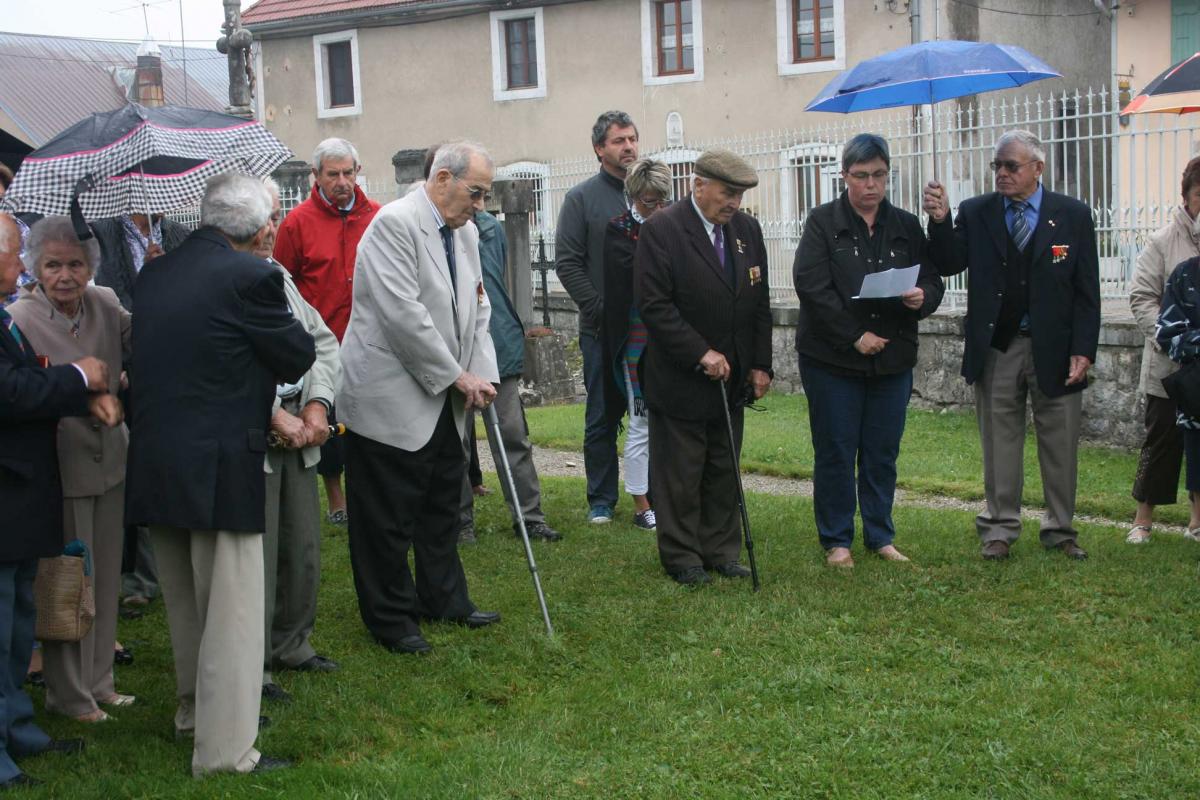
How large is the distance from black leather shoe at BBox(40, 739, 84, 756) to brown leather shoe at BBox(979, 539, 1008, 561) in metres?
4.34

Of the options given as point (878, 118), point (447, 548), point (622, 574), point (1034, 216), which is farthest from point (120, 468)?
point (878, 118)

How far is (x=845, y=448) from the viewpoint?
22.3 feet

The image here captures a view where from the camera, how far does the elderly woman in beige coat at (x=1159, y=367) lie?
697cm

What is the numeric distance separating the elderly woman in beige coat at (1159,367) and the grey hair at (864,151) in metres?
1.65

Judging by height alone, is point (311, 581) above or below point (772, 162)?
below

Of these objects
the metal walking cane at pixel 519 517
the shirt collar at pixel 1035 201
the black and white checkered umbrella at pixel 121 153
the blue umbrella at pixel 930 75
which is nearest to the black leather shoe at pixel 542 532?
the metal walking cane at pixel 519 517

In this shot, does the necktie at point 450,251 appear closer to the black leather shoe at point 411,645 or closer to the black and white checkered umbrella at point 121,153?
the black and white checkered umbrella at point 121,153

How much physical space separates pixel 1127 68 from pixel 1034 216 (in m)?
18.7

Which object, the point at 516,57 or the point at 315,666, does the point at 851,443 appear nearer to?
the point at 315,666

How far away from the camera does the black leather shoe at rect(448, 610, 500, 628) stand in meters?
5.96

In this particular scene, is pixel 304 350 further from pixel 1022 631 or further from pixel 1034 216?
pixel 1034 216

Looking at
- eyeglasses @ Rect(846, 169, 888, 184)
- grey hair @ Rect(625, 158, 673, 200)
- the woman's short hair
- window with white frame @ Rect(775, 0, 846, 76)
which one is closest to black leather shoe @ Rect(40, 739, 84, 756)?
grey hair @ Rect(625, 158, 673, 200)

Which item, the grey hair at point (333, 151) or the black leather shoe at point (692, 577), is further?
the grey hair at point (333, 151)

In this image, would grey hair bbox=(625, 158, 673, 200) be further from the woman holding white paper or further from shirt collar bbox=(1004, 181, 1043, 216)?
shirt collar bbox=(1004, 181, 1043, 216)
